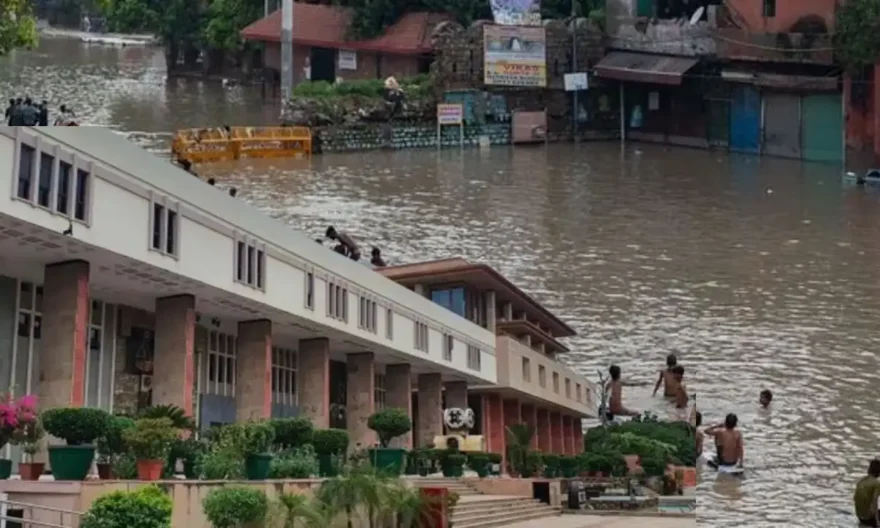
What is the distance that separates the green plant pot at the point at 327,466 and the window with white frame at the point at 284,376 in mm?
4141

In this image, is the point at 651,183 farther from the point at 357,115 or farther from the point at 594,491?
the point at 594,491

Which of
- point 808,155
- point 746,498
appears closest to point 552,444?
point 746,498

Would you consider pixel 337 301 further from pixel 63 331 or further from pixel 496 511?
pixel 63 331

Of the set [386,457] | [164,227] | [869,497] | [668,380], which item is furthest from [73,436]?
[668,380]

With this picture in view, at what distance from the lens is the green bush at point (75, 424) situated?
1144 cm

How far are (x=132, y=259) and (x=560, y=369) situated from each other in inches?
552

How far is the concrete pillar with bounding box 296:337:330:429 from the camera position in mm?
19031

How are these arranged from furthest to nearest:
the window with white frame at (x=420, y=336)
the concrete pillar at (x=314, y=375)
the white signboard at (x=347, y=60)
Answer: the white signboard at (x=347, y=60), the window with white frame at (x=420, y=336), the concrete pillar at (x=314, y=375)

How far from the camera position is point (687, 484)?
19.7 metres

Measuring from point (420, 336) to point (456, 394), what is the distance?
315cm

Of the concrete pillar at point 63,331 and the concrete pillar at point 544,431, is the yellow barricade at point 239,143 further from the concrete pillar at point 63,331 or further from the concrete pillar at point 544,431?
the concrete pillar at point 63,331

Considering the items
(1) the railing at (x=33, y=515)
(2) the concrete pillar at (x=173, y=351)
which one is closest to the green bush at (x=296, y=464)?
(2) the concrete pillar at (x=173, y=351)

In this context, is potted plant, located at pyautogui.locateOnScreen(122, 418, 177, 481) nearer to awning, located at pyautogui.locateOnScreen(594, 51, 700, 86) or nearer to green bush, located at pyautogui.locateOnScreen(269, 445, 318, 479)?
green bush, located at pyautogui.locateOnScreen(269, 445, 318, 479)

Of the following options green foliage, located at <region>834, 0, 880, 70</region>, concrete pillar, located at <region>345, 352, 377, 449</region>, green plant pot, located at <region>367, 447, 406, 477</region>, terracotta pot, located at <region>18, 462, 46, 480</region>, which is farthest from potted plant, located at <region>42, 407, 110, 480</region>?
green foliage, located at <region>834, 0, 880, 70</region>
